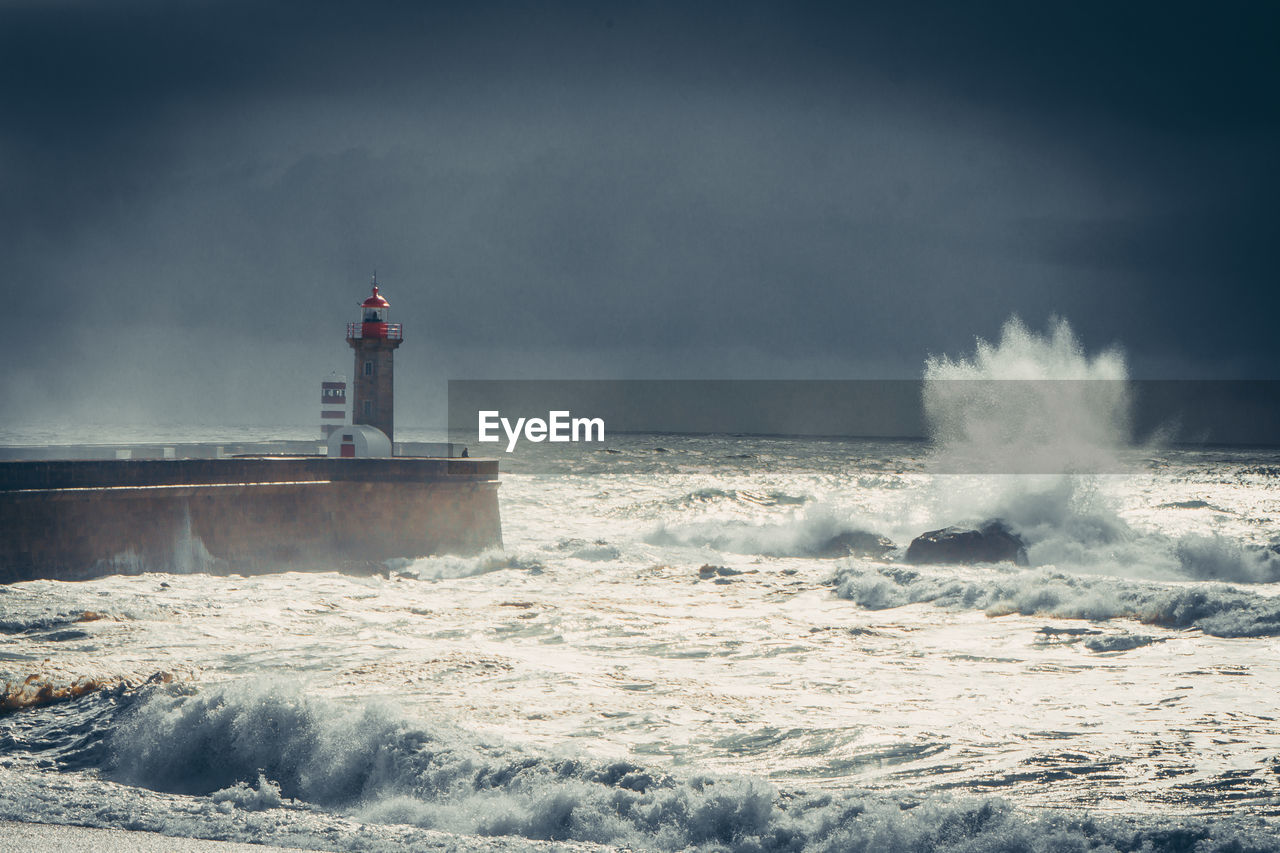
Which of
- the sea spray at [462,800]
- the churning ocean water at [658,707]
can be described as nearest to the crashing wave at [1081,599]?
the churning ocean water at [658,707]

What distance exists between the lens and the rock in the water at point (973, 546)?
1559cm

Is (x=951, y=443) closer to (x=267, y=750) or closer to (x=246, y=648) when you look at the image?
(x=246, y=648)

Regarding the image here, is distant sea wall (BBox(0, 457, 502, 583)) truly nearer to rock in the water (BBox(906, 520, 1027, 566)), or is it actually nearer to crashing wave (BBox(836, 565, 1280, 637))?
crashing wave (BBox(836, 565, 1280, 637))

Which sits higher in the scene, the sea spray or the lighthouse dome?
the lighthouse dome

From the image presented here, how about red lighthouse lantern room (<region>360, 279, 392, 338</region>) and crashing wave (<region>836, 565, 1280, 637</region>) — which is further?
red lighthouse lantern room (<region>360, 279, 392, 338</region>)

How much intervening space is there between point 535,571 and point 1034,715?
32.0 feet

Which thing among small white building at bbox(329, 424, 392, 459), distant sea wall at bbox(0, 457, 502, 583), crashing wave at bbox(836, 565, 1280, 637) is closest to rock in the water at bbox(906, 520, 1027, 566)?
crashing wave at bbox(836, 565, 1280, 637)

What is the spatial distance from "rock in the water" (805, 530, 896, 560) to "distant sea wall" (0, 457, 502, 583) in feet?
18.6

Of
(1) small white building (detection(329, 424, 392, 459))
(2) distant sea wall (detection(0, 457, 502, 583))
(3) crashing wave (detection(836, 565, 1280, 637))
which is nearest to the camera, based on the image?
(3) crashing wave (detection(836, 565, 1280, 637))

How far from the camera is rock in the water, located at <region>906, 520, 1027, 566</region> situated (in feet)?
51.2

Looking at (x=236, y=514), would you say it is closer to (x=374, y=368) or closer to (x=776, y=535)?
(x=374, y=368)

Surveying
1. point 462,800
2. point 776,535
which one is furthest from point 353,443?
point 462,800

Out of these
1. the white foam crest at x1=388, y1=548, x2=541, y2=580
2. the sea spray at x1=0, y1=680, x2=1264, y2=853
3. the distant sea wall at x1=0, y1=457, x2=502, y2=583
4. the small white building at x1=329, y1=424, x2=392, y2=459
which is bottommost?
the white foam crest at x1=388, y1=548, x2=541, y2=580

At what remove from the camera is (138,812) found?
439cm
